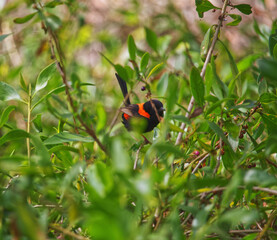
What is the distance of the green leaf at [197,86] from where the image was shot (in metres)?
0.92

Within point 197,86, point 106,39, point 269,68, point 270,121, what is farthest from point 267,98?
point 106,39

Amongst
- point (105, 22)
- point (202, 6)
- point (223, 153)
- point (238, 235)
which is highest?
point (202, 6)

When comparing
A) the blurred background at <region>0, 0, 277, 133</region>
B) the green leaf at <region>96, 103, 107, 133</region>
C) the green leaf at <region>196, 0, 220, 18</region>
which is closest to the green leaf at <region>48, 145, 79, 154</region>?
the green leaf at <region>96, 103, 107, 133</region>

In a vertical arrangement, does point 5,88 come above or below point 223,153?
above

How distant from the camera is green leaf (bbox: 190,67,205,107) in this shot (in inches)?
36.4

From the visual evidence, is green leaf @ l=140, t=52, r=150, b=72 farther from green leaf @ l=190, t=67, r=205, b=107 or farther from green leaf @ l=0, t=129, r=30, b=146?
green leaf @ l=0, t=129, r=30, b=146

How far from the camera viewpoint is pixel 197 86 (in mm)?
943

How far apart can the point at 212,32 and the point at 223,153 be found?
428 millimetres

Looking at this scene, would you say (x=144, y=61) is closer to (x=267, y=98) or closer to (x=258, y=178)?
(x=267, y=98)

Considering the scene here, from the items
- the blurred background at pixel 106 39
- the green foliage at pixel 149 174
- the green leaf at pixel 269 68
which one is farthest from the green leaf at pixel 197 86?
the blurred background at pixel 106 39

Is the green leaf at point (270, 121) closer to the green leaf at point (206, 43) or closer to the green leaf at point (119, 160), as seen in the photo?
the green leaf at point (206, 43)

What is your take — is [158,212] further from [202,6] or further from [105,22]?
[105,22]

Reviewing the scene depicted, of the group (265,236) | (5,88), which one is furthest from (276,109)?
(5,88)

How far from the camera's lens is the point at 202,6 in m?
1.14
